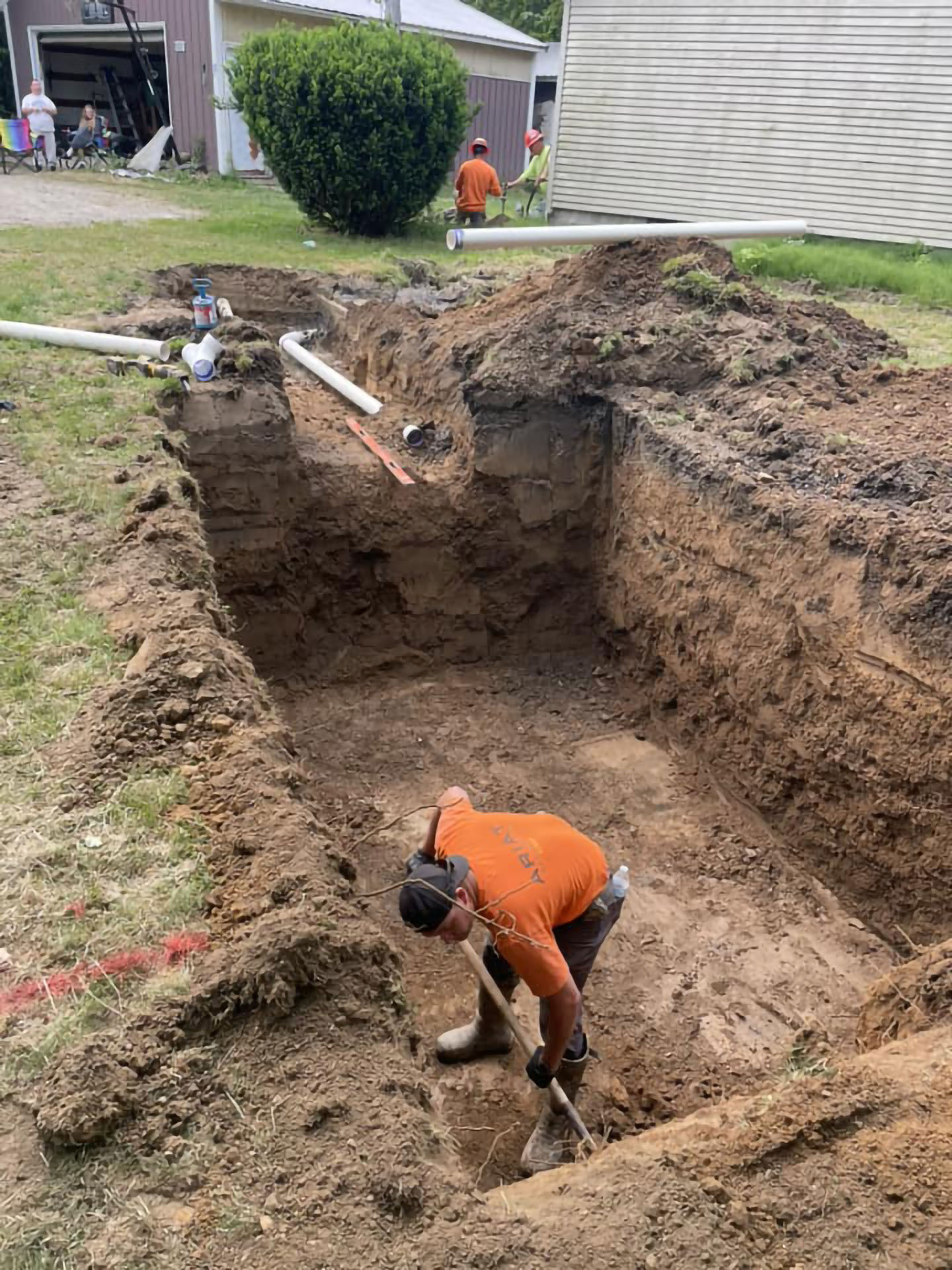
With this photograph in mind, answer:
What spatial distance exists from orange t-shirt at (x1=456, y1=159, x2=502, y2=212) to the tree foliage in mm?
23897

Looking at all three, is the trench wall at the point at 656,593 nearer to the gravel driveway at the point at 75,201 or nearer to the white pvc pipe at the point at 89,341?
the white pvc pipe at the point at 89,341

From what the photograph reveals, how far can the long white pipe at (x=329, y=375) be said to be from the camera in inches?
324

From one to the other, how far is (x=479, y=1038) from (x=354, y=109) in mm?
12055

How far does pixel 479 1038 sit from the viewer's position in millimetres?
4273

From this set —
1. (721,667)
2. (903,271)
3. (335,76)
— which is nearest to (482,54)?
(335,76)

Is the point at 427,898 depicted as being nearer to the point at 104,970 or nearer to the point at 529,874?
the point at 529,874

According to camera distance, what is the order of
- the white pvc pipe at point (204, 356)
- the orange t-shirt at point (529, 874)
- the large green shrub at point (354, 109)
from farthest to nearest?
the large green shrub at point (354, 109), the white pvc pipe at point (204, 356), the orange t-shirt at point (529, 874)

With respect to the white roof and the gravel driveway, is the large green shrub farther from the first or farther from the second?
the white roof

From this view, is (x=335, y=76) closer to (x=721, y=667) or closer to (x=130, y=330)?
(x=130, y=330)

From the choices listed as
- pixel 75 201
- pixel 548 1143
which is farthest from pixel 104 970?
pixel 75 201

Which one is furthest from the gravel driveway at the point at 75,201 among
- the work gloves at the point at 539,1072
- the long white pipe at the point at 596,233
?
the work gloves at the point at 539,1072

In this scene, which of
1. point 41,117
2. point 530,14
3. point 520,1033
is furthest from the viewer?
point 530,14

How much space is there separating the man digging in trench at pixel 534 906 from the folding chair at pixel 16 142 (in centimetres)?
1928

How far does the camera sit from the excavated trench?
4723mm
